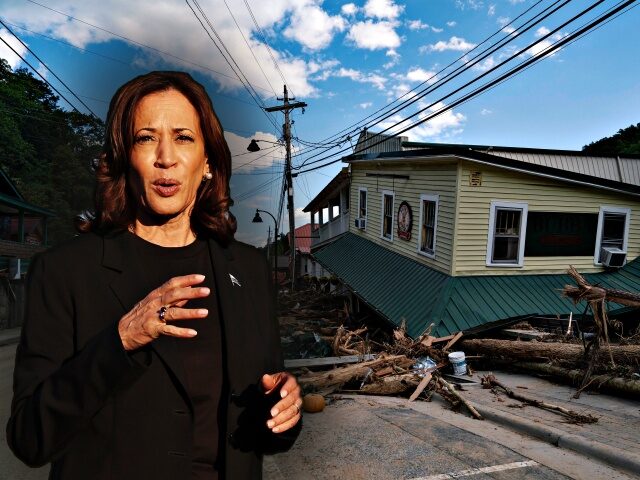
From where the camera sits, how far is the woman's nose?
1482mm

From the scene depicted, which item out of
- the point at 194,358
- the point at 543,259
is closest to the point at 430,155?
the point at 543,259

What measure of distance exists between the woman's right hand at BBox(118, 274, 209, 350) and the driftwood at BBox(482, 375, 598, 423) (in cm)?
785

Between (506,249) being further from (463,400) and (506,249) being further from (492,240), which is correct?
(463,400)

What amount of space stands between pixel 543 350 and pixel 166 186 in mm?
10847

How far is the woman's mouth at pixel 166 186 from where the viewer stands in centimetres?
151

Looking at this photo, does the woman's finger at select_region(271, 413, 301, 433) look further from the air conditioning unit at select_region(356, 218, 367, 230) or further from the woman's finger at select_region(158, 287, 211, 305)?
the air conditioning unit at select_region(356, 218, 367, 230)

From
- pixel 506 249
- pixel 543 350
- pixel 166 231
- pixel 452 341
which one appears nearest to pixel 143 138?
pixel 166 231

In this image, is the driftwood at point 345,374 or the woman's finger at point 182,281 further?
the driftwood at point 345,374

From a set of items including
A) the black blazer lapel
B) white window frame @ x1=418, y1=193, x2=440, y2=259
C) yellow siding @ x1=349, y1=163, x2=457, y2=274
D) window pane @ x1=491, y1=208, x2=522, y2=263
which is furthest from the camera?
white window frame @ x1=418, y1=193, x2=440, y2=259

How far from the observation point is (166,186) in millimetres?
1522

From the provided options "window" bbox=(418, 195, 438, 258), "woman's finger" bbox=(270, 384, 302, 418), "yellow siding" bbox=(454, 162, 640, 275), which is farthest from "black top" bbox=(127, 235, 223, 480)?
"window" bbox=(418, 195, 438, 258)

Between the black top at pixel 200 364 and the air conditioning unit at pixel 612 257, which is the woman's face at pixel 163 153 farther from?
the air conditioning unit at pixel 612 257

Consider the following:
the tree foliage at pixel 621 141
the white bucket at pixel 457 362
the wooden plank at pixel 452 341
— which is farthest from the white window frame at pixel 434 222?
the tree foliage at pixel 621 141

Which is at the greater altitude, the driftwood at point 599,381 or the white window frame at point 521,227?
the white window frame at point 521,227
